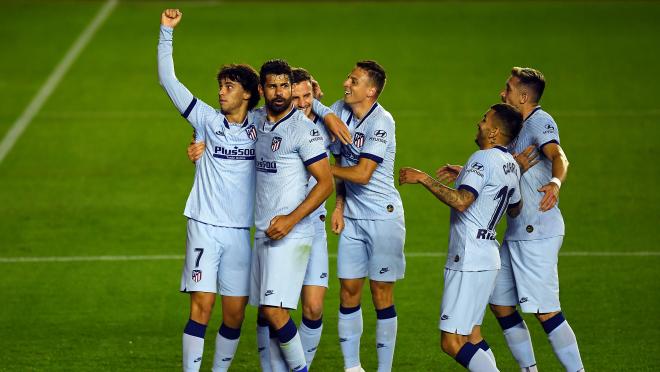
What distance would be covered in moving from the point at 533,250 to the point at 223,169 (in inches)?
88.3

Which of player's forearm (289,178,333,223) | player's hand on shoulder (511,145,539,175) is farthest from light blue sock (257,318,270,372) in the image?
player's hand on shoulder (511,145,539,175)

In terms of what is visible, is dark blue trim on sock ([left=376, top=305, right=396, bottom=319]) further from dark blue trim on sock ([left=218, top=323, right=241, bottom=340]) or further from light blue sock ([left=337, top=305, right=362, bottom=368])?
dark blue trim on sock ([left=218, top=323, right=241, bottom=340])

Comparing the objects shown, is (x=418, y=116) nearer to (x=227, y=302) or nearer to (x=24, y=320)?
(x=24, y=320)

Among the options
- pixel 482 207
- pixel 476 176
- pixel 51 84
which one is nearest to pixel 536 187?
pixel 482 207

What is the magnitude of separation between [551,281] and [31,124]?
38.4ft

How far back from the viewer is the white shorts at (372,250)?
9.02 metres

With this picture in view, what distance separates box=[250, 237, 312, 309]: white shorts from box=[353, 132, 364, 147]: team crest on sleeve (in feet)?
3.06

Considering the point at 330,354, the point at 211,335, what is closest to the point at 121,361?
the point at 211,335

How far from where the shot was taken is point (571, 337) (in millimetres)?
8594

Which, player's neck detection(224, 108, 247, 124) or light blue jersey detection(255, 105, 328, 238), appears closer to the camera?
light blue jersey detection(255, 105, 328, 238)

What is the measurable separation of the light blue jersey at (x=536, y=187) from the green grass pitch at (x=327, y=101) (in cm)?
139

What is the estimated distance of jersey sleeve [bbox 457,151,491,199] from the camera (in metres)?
8.10

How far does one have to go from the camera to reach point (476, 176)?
26.6ft

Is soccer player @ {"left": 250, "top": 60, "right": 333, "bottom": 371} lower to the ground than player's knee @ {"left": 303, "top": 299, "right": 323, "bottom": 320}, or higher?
higher
